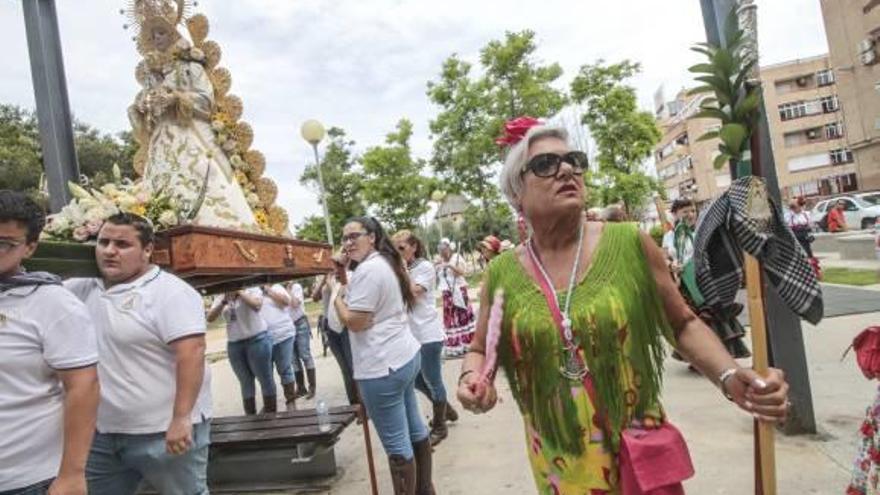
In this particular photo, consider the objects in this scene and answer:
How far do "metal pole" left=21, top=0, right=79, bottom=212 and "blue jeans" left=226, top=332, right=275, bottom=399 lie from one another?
2.71 m

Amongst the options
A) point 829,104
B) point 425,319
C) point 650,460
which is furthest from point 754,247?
point 829,104

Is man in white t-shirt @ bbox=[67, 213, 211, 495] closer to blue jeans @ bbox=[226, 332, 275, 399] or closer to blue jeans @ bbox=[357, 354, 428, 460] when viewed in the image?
blue jeans @ bbox=[357, 354, 428, 460]

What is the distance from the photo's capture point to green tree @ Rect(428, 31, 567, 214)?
2319cm

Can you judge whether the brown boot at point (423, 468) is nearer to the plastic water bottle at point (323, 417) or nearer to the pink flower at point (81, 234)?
the plastic water bottle at point (323, 417)

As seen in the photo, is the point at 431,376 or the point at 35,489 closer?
the point at 35,489

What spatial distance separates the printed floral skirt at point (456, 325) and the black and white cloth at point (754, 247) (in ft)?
23.9

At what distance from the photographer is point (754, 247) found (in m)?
1.91

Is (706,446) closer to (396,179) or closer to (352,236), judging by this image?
(352,236)

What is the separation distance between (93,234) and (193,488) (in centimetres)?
119

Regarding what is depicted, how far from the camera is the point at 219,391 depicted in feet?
32.2

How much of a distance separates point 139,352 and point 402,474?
5.31 feet

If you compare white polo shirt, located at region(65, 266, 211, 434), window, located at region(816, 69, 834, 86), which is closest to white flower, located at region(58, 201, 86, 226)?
white polo shirt, located at region(65, 266, 211, 434)

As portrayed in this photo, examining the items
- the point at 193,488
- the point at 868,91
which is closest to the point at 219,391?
the point at 193,488

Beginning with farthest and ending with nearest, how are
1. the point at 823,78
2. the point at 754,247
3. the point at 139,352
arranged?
the point at 823,78
the point at 139,352
the point at 754,247
